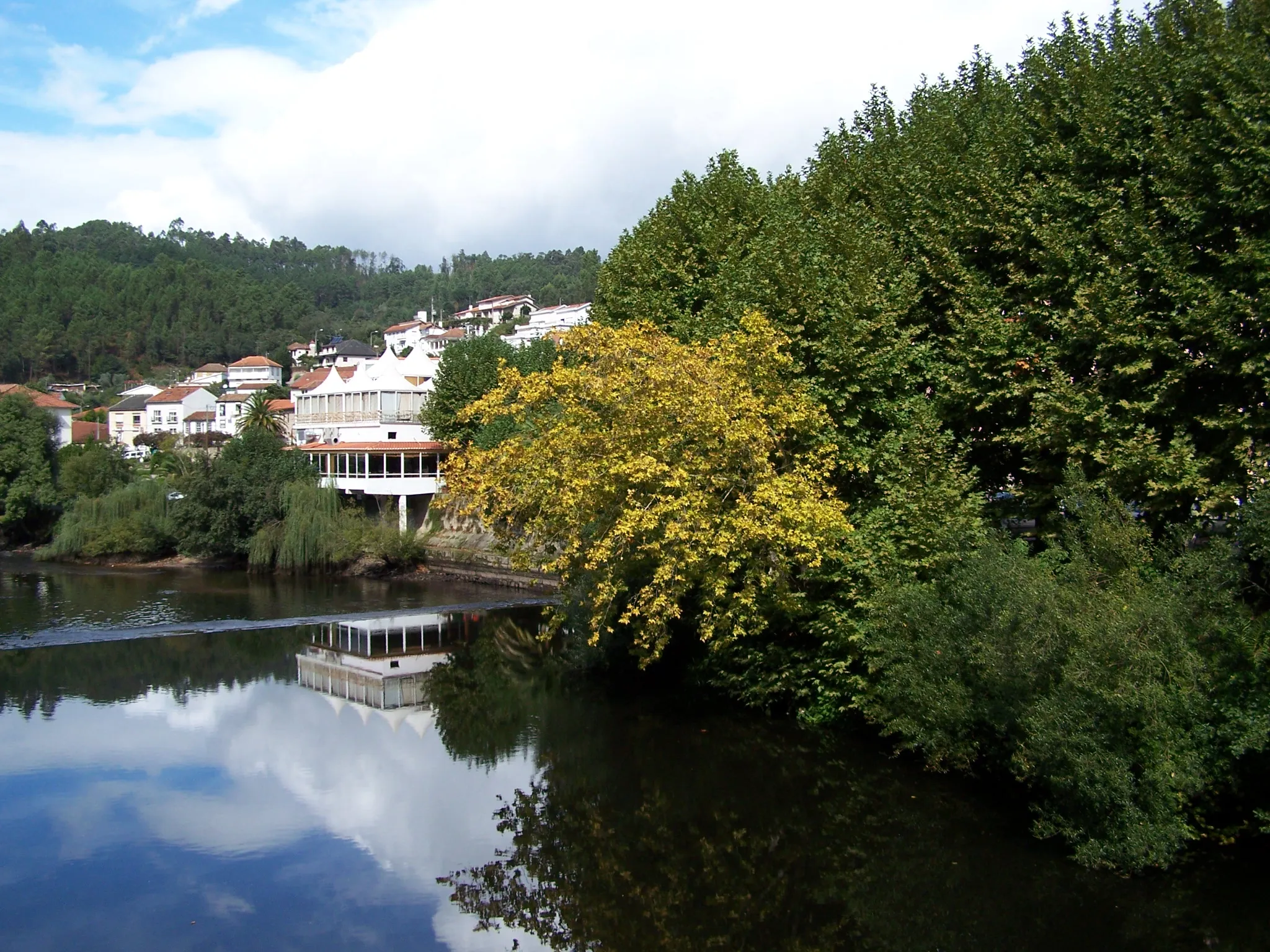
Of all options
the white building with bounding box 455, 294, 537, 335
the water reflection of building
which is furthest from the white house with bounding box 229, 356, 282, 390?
the water reflection of building

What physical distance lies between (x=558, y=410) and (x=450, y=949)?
47.2ft

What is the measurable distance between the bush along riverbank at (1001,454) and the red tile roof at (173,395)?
3034 inches

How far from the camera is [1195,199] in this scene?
668 inches

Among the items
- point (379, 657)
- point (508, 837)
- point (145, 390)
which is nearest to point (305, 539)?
point (379, 657)

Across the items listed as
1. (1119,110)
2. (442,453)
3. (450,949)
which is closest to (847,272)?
(1119,110)

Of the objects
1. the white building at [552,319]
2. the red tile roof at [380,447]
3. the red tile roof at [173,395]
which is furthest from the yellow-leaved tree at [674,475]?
the white building at [552,319]

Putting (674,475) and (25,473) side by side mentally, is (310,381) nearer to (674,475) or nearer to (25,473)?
(25,473)

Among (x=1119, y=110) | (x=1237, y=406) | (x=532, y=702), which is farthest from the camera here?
(x=532, y=702)

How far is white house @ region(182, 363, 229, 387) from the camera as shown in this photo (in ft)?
383

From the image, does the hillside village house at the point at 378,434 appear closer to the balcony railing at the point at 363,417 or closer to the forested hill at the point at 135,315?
the balcony railing at the point at 363,417

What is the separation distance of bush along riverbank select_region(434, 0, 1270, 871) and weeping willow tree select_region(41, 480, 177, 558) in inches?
1236

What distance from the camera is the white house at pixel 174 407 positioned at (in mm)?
89875

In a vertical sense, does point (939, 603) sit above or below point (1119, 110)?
below

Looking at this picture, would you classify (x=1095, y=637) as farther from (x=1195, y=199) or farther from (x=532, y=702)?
(x=532, y=702)
